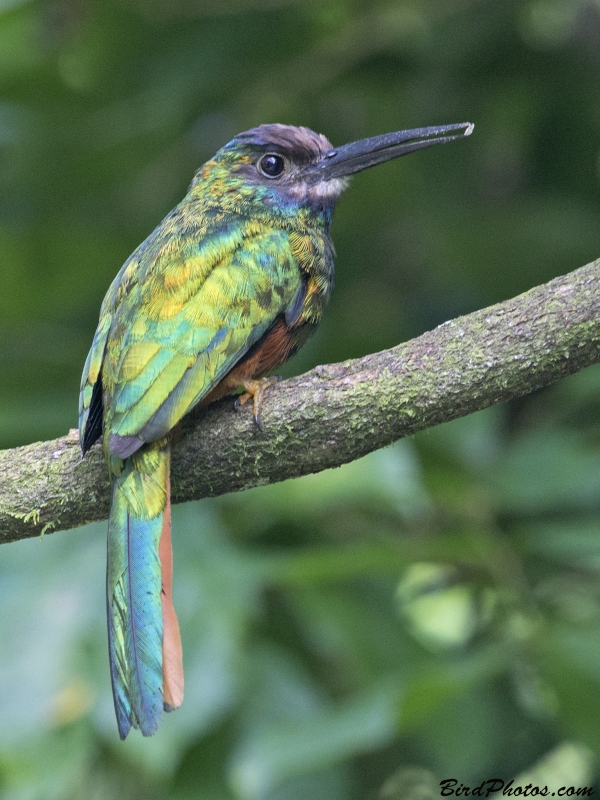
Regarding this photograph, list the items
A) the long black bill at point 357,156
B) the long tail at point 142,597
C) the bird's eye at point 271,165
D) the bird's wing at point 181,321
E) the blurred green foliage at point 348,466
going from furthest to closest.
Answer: the bird's eye at point 271,165 → the long black bill at point 357,156 → the blurred green foliage at point 348,466 → the bird's wing at point 181,321 → the long tail at point 142,597

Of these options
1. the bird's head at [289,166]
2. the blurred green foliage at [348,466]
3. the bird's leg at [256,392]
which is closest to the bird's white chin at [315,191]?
the bird's head at [289,166]

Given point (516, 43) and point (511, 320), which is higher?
point (516, 43)

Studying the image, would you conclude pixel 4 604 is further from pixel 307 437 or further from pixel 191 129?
pixel 191 129

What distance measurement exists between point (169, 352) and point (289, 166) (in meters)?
0.95

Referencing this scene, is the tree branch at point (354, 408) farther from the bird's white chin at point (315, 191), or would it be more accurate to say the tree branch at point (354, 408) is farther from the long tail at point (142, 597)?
the bird's white chin at point (315, 191)

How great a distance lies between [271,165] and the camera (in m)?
2.76

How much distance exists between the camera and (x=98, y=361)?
2.10m

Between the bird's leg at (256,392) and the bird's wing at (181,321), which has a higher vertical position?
the bird's wing at (181,321)

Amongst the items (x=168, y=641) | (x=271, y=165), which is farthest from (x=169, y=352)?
(x=271, y=165)

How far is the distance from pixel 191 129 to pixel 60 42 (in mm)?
548

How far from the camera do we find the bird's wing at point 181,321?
192cm

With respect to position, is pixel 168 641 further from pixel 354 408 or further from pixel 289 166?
pixel 289 166

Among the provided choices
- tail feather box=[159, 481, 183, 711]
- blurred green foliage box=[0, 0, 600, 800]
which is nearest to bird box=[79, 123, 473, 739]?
tail feather box=[159, 481, 183, 711]

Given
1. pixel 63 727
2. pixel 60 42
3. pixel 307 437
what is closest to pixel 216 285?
pixel 307 437
